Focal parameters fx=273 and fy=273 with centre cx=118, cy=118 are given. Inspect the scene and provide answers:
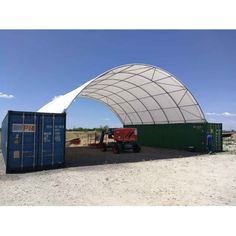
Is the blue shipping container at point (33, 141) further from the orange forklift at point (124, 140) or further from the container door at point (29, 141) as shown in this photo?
the orange forklift at point (124, 140)

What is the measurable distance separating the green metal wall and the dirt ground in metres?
8.00

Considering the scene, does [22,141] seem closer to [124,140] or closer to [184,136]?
[124,140]

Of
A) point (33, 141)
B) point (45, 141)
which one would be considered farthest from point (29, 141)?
point (45, 141)

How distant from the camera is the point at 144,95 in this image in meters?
24.2

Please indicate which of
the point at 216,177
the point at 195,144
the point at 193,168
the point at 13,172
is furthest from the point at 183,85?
the point at 13,172

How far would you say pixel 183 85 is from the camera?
64.9ft

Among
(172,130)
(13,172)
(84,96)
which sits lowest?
(13,172)

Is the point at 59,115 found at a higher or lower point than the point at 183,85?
lower

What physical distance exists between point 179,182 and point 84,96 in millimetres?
20528

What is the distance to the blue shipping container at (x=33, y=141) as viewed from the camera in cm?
1223

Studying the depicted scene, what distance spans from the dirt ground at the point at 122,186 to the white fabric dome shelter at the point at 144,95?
245 inches

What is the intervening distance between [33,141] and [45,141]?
1.90 feet

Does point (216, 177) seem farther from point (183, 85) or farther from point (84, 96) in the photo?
point (84, 96)

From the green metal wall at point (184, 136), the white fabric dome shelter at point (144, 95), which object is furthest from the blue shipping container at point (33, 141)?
the green metal wall at point (184, 136)
